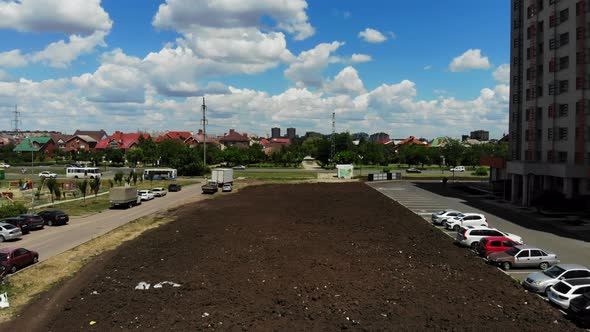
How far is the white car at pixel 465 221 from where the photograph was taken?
3616 centimetres

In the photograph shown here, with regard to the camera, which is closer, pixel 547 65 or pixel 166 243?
pixel 166 243

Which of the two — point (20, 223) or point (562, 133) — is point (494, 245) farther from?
point (20, 223)

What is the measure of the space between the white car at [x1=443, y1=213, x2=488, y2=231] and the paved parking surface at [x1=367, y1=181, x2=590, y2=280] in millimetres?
847

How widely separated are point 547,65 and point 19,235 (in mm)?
58828

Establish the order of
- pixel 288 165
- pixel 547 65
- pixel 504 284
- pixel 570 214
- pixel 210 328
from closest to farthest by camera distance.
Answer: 1. pixel 210 328
2. pixel 504 284
3. pixel 570 214
4. pixel 547 65
5. pixel 288 165

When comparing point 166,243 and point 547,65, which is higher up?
point 547,65

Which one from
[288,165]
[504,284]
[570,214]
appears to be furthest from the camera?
[288,165]

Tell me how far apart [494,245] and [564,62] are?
3420 cm

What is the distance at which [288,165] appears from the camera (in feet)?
502

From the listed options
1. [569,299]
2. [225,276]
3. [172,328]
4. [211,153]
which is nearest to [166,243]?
[225,276]

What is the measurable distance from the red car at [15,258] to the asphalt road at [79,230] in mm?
1761

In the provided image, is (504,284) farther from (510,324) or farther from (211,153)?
(211,153)

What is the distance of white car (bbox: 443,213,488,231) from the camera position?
36.2 metres

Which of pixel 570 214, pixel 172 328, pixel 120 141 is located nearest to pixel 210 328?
pixel 172 328
